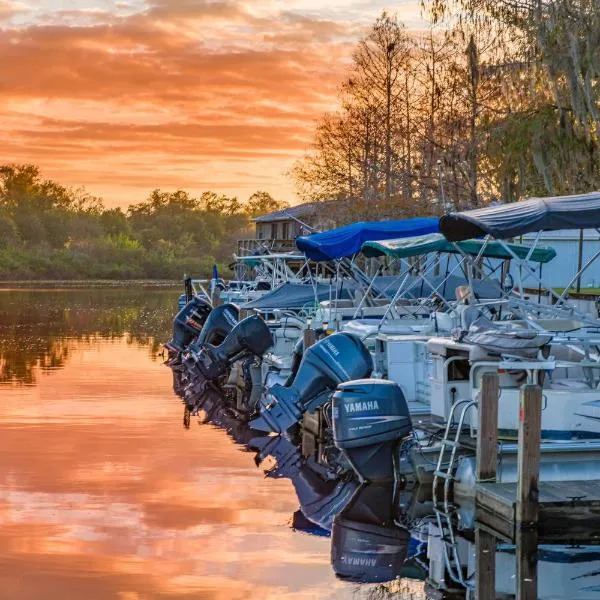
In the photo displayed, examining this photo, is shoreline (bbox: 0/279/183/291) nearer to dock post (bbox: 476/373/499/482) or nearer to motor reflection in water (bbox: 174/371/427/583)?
motor reflection in water (bbox: 174/371/427/583)

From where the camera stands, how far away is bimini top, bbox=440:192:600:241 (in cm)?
1486

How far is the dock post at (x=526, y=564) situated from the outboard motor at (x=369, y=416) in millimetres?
2713

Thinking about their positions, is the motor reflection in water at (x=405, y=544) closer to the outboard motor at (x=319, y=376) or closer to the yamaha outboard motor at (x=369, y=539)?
the yamaha outboard motor at (x=369, y=539)

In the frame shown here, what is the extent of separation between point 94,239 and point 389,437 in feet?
415

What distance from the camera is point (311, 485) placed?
55.6ft

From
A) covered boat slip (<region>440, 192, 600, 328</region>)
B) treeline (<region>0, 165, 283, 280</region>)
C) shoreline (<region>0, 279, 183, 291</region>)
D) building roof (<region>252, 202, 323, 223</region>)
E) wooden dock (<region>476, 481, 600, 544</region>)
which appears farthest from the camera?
treeline (<region>0, 165, 283, 280</region>)

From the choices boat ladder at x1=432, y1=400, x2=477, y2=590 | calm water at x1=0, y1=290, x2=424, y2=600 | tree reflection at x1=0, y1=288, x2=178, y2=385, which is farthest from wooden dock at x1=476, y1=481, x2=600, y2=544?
tree reflection at x1=0, y1=288, x2=178, y2=385

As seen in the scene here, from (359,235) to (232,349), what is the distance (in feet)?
13.1

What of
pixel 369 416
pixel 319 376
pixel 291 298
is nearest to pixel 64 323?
pixel 291 298

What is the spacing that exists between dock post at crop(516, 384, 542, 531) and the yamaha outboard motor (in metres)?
1.38

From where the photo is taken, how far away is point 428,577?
1245 centimetres

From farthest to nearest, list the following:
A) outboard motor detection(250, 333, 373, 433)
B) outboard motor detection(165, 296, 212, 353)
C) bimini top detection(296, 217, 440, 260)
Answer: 1. outboard motor detection(165, 296, 212, 353)
2. bimini top detection(296, 217, 440, 260)
3. outboard motor detection(250, 333, 373, 433)

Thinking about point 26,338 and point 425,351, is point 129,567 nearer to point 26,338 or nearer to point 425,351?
point 425,351

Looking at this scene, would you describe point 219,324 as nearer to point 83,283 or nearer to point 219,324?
point 219,324
